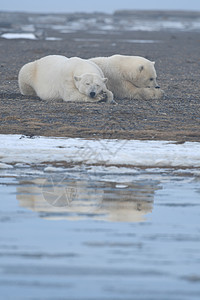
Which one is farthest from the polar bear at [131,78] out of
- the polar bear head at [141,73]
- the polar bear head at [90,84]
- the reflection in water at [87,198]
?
the reflection in water at [87,198]

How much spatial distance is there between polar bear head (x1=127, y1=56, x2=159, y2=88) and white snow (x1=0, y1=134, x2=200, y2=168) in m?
3.67

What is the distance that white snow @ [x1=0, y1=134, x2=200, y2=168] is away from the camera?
6.18m

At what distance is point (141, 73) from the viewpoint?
33.5ft

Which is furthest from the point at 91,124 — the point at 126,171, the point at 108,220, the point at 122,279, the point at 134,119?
the point at 122,279

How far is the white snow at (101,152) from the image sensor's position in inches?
243

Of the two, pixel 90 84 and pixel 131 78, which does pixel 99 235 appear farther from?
pixel 131 78

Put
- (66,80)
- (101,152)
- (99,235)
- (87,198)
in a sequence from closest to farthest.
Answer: (99,235) → (87,198) → (101,152) → (66,80)

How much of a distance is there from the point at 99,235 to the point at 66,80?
18.8ft

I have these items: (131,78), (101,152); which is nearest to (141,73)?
(131,78)

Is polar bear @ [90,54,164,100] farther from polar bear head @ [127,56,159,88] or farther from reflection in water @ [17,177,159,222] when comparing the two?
reflection in water @ [17,177,159,222]

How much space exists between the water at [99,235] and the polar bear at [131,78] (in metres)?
4.48

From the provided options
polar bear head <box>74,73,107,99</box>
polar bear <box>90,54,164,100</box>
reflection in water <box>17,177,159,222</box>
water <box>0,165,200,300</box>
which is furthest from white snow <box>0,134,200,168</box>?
polar bear <box>90,54,164,100</box>

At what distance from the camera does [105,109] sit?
28.7ft

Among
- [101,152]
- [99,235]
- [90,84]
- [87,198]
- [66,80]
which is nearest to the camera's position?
[99,235]
